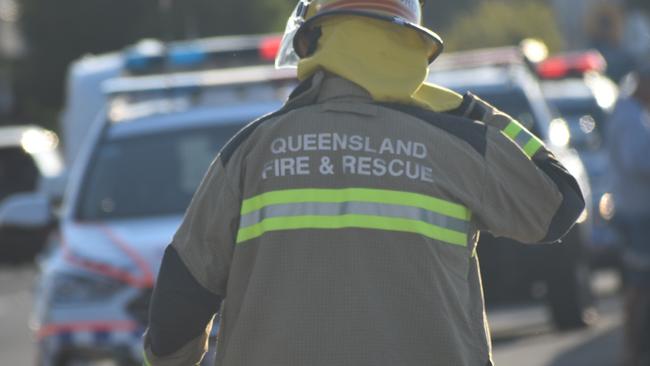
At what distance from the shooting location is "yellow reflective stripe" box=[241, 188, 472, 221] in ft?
11.4

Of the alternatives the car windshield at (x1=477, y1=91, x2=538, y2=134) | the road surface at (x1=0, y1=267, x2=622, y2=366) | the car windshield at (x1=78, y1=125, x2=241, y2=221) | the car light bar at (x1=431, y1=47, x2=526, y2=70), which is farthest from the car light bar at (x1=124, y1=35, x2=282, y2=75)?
the road surface at (x1=0, y1=267, x2=622, y2=366)

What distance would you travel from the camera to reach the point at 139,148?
8820 millimetres

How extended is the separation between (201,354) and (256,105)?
17.5 ft

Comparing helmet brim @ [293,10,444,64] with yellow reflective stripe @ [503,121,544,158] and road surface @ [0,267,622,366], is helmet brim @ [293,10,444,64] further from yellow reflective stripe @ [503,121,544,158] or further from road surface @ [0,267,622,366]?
road surface @ [0,267,622,366]

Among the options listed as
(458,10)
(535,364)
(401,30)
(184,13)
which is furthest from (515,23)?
(401,30)

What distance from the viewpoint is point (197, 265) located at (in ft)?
11.8

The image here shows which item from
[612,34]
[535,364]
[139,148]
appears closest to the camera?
[139,148]

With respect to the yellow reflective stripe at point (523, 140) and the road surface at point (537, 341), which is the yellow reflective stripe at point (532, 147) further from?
the road surface at point (537, 341)

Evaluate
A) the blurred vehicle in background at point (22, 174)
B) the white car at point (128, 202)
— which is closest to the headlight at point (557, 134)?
the white car at point (128, 202)

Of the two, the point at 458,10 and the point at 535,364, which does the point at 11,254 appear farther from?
the point at 535,364

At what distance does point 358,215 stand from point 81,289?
182 inches

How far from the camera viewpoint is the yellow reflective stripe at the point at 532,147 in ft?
12.0

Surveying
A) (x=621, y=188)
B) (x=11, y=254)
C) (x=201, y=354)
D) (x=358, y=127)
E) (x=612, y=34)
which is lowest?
(x=201, y=354)

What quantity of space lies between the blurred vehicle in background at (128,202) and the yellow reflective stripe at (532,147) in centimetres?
424
